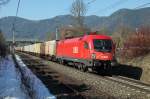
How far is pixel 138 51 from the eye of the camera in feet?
119

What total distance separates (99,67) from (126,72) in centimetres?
370

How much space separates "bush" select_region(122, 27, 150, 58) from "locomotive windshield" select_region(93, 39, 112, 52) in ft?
30.0

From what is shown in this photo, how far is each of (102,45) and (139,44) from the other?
967 cm

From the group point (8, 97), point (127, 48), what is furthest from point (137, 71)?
point (8, 97)

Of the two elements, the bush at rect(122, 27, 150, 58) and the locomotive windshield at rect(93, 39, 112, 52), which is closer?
the locomotive windshield at rect(93, 39, 112, 52)

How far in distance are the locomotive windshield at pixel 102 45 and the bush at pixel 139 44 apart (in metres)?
9.15

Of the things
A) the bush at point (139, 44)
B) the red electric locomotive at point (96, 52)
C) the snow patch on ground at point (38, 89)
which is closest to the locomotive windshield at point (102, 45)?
the red electric locomotive at point (96, 52)

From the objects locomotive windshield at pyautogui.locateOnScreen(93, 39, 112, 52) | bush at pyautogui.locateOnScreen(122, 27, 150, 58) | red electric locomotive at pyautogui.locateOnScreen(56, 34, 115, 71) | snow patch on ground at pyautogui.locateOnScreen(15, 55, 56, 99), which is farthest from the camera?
bush at pyautogui.locateOnScreen(122, 27, 150, 58)

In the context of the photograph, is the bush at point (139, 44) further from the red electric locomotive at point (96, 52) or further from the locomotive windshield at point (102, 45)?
the locomotive windshield at point (102, 45)

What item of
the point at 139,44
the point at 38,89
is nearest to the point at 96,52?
the point at 38,89

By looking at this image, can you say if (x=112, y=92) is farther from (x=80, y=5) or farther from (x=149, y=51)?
(x=80, y=5)

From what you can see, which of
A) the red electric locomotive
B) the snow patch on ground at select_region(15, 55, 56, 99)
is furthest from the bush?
the snow patch on ground at select_region(15, 55, 56, 99)

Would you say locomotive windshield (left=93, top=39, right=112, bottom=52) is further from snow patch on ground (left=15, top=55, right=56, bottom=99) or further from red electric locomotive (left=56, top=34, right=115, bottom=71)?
snow patch on ground (left=15, top=55, right=56, bottom=99)

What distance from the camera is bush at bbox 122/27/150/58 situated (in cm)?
3597
